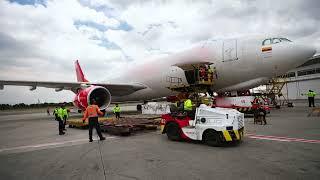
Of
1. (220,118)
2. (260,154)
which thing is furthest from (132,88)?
(260,154)

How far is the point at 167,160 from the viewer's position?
519 cm

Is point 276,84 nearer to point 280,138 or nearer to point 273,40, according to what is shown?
point 273,40

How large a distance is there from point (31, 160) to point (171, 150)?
10.5 ft

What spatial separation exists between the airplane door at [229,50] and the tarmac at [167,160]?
20.0 feet

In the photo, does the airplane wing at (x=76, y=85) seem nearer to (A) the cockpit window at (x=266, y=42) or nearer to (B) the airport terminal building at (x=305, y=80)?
(A) the cockpit window at (x=266, y=42)

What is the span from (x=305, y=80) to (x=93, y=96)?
37.5m

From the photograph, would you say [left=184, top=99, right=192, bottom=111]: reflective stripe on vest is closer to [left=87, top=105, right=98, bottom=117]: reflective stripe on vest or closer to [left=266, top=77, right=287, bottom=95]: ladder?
[left=87, top=105, right=98, bottom=117]: reflective stripe on vest

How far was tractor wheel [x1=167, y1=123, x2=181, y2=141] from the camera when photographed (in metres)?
7.41

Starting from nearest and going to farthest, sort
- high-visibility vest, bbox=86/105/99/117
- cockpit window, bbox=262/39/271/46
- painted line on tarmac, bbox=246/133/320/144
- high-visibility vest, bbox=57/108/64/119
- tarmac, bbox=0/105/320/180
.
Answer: tarmac, bbox=0/105/320/180 < painted line on tarmac, bbox=246/133/320/144 < high-visibility vest, bbox=86/105/99/117 < high-visibility vest, bbox=57/108/64/119 < cockpit window, bbox=262/39/271/46

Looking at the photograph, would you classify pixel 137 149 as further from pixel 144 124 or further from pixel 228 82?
pixel 228 82

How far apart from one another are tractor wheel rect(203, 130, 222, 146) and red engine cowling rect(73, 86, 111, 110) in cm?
971

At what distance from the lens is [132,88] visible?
1852cm

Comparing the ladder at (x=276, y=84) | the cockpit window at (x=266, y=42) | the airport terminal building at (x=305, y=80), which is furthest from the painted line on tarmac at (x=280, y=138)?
the airport terminal building at (x=305, y=80)

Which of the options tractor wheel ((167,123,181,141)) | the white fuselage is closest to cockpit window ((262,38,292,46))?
the white fuselage
